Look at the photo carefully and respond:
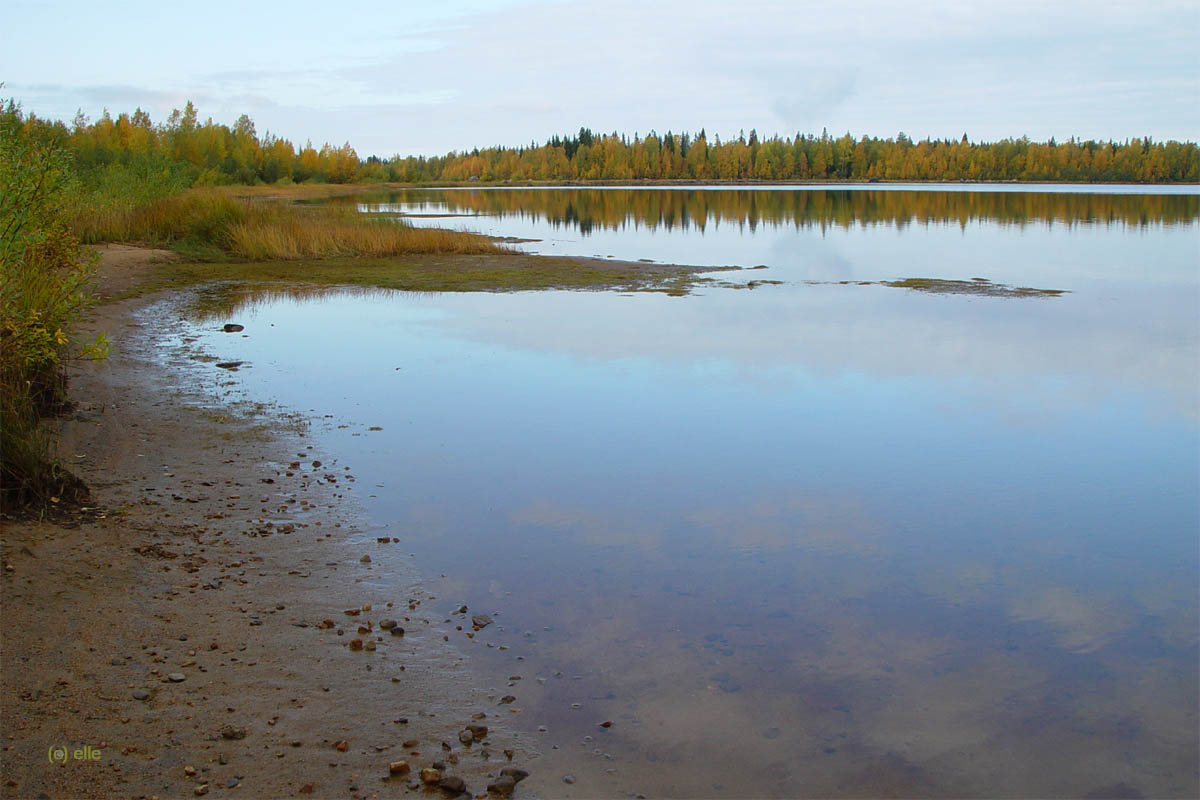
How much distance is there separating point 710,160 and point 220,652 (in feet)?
513

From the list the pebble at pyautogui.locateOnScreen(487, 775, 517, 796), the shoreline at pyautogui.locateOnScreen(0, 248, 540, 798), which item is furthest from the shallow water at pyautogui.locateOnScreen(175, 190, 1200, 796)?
the shoreline at pyautogui.locateOnScreen(0, 248, 540, 798)

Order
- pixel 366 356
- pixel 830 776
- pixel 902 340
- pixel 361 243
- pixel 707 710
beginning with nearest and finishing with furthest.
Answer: pixel 830 776 < pixel 707 710 < pixel 366 356 < pixel 902 340 < pixel 361 243

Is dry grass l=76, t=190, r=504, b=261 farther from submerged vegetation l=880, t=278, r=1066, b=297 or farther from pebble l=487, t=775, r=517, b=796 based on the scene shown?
pebble l=487, t=775, r=517, b=796

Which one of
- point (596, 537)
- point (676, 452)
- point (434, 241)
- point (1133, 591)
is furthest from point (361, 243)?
point (1133, 591)

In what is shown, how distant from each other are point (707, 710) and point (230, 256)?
67.5 ft

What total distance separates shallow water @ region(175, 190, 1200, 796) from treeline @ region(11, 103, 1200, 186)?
2615 inches

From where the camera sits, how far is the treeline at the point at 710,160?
79250mm

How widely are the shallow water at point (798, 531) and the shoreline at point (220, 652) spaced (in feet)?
1.02

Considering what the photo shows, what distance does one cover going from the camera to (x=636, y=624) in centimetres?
466

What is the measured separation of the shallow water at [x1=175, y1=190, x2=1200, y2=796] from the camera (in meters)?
3.76

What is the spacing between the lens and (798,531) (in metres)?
5.96

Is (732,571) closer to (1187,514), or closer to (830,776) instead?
(830,776)

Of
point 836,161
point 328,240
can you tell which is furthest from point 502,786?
point 836,161

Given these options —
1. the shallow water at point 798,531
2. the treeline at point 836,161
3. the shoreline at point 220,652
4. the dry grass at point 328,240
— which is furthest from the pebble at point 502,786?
the treeline at point 836,161
